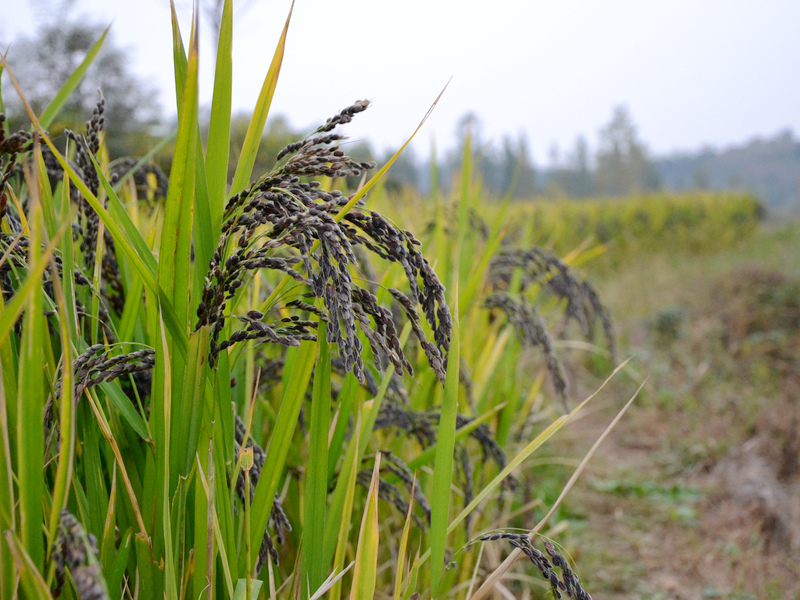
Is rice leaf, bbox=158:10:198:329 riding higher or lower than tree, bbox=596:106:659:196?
lower

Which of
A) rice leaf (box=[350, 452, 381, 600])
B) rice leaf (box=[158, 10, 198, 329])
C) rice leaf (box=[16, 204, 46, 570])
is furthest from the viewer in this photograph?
rice leaf (box=[350, 452, 381, 600])

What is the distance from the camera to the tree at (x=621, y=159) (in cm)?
5048

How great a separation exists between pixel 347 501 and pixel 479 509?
3.02ft

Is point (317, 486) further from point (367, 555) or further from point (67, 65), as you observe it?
point (67, 65)

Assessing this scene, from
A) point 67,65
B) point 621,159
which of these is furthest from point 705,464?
point 621,159

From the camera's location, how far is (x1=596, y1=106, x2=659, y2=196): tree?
50.5m

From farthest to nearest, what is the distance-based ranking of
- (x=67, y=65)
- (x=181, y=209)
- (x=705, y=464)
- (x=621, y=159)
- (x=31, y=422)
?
(x=621, y=159) < (x=67, y=65) < (x=705, y=464) < (x=181, y=209) < (x=31, y=422)

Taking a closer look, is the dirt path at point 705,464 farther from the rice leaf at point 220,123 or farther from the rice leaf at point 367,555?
the rice leaf at point 220,123

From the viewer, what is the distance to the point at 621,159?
52781 millimetres

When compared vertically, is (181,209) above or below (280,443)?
above

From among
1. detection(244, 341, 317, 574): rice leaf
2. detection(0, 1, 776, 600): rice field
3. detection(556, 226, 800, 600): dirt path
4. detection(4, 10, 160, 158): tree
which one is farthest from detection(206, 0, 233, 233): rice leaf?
detection(4, 10, 160, 158): tree

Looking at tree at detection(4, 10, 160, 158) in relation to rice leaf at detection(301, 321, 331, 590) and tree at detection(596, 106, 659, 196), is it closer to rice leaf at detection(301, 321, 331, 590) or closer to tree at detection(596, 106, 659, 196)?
rice leaf at detection(301, 321, 331, 590)

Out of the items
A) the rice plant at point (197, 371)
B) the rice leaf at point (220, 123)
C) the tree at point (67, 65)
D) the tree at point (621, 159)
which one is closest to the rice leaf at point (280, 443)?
the rice plant at point (197, 371)

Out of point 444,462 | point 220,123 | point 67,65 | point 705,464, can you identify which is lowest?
point 705,464
